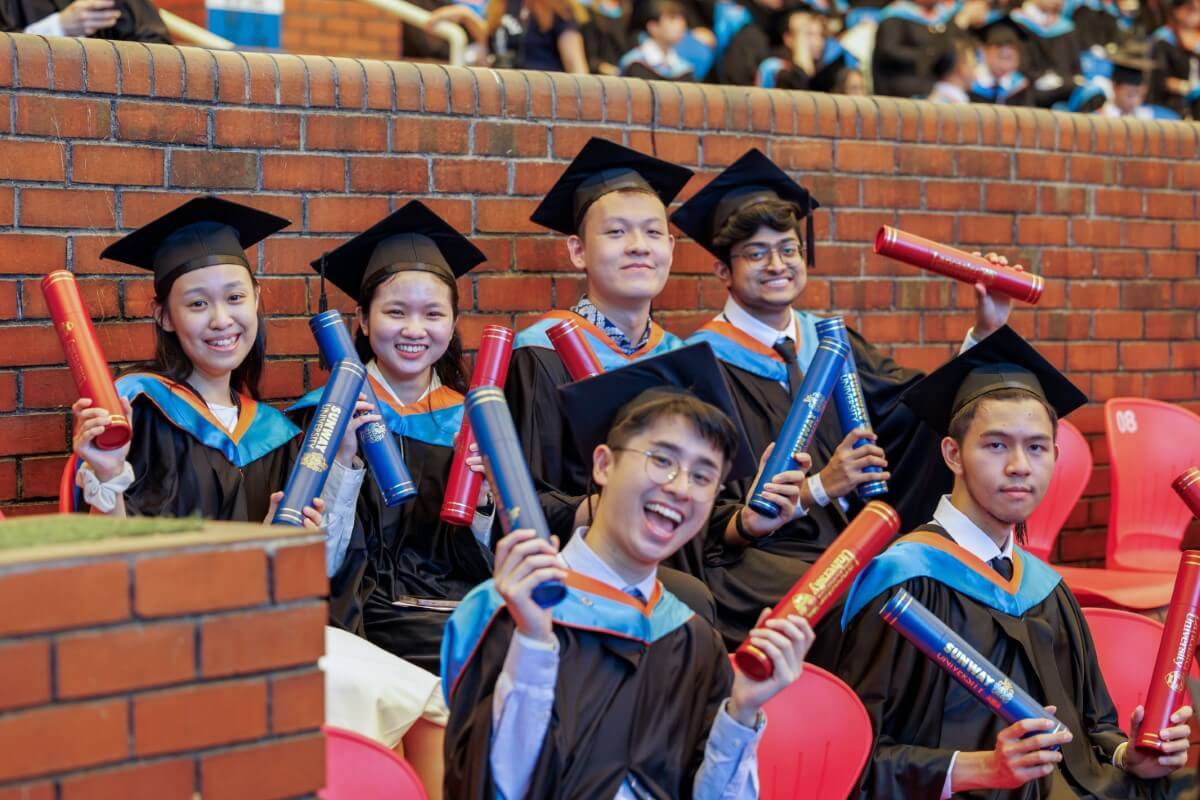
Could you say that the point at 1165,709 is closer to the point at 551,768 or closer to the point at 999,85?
the point at 551,768

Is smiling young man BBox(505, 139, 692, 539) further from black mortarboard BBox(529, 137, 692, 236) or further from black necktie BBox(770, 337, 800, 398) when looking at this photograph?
black necktie BBox(770, 337, 800, 398)

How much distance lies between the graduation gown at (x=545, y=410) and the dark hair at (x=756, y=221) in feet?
1.83

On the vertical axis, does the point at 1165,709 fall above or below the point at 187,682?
below

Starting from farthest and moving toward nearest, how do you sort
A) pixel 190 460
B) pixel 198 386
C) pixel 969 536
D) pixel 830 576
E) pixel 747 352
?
pixel 747 352 < pixel 198 386 < pixel 190 460 < pixel 969 536 < pixel 830 576

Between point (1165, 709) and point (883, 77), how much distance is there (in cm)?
613

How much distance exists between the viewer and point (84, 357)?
3.57 m

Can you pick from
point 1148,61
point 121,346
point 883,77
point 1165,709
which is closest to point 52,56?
point 121,346

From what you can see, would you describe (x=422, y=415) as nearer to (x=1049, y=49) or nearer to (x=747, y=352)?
(x=747, y=352)

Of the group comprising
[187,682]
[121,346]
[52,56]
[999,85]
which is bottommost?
[187,682]

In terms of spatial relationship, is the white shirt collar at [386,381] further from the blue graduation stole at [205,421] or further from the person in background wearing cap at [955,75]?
the person in background wearing cap at [955,75]

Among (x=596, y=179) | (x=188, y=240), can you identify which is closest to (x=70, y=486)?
(x=188, y=240)

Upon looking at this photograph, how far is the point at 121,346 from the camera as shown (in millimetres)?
4371

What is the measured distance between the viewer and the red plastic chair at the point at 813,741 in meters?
3.30

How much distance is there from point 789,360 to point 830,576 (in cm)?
194
